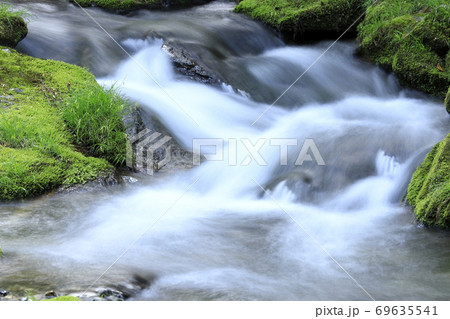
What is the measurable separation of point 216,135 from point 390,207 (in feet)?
8.18

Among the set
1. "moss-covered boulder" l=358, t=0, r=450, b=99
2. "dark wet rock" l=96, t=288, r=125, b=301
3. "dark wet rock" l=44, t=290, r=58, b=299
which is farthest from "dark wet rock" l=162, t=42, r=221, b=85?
"dark wet rock" l=44, t=290, r=58, b=299

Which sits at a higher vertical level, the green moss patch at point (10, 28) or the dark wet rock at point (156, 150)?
the green moss patch at point (10, 28)

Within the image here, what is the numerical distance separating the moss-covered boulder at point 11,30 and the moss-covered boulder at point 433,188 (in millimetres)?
5473

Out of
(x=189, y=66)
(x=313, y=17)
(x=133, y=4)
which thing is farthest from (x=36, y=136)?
(x=313, y=17)

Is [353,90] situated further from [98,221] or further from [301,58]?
[98,221]

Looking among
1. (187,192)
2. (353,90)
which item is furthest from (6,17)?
(353,90)

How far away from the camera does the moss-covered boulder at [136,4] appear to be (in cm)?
996

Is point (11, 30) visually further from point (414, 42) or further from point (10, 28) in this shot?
point (414, 42)

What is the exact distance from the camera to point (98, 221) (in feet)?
14.9

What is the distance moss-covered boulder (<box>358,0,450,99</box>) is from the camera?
7.64 m

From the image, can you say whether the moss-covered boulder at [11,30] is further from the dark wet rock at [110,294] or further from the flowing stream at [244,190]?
the dark wet rock at [110,294]

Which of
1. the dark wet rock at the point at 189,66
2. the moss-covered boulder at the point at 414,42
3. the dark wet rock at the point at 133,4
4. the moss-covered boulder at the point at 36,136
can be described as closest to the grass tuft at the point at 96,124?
the moss-covered boulder at the point at 36,136

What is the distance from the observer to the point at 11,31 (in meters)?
7.00

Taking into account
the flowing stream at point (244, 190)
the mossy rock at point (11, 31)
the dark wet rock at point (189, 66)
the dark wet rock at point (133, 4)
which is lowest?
the flowing stream at point (244, 190)
